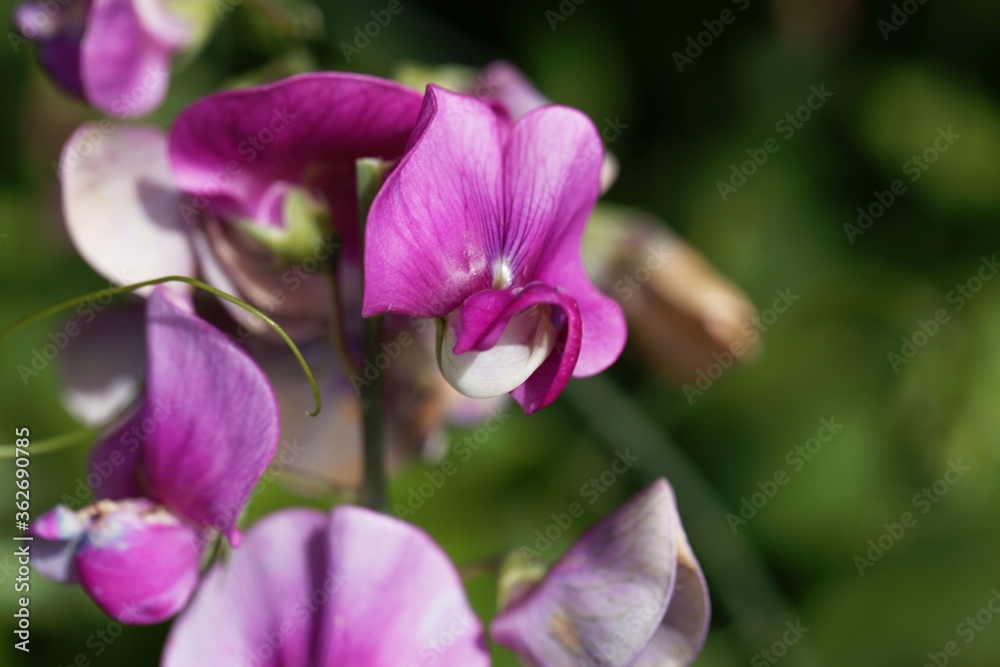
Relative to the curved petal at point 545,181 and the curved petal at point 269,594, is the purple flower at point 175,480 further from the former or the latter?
the curved petal at point 545,181

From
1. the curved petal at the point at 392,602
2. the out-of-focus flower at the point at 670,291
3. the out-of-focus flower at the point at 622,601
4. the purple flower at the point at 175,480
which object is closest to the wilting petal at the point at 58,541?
the purple flower at the point at 175,480

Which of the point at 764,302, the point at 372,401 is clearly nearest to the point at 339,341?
the point at 372,401

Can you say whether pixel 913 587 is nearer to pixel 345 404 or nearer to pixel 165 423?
pixel 345 404

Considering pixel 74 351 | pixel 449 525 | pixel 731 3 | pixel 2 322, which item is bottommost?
pixel 2 322

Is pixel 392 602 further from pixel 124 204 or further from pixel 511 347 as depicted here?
pixel 124 204

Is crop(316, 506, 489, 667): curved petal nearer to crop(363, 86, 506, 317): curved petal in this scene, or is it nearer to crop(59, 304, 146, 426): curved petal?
crop(363, 86, 506, 317): curved petal

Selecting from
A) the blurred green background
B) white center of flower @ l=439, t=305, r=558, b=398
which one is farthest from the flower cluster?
the blurred green background

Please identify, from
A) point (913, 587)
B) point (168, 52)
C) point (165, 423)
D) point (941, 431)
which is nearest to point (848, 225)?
point (941, 431)
